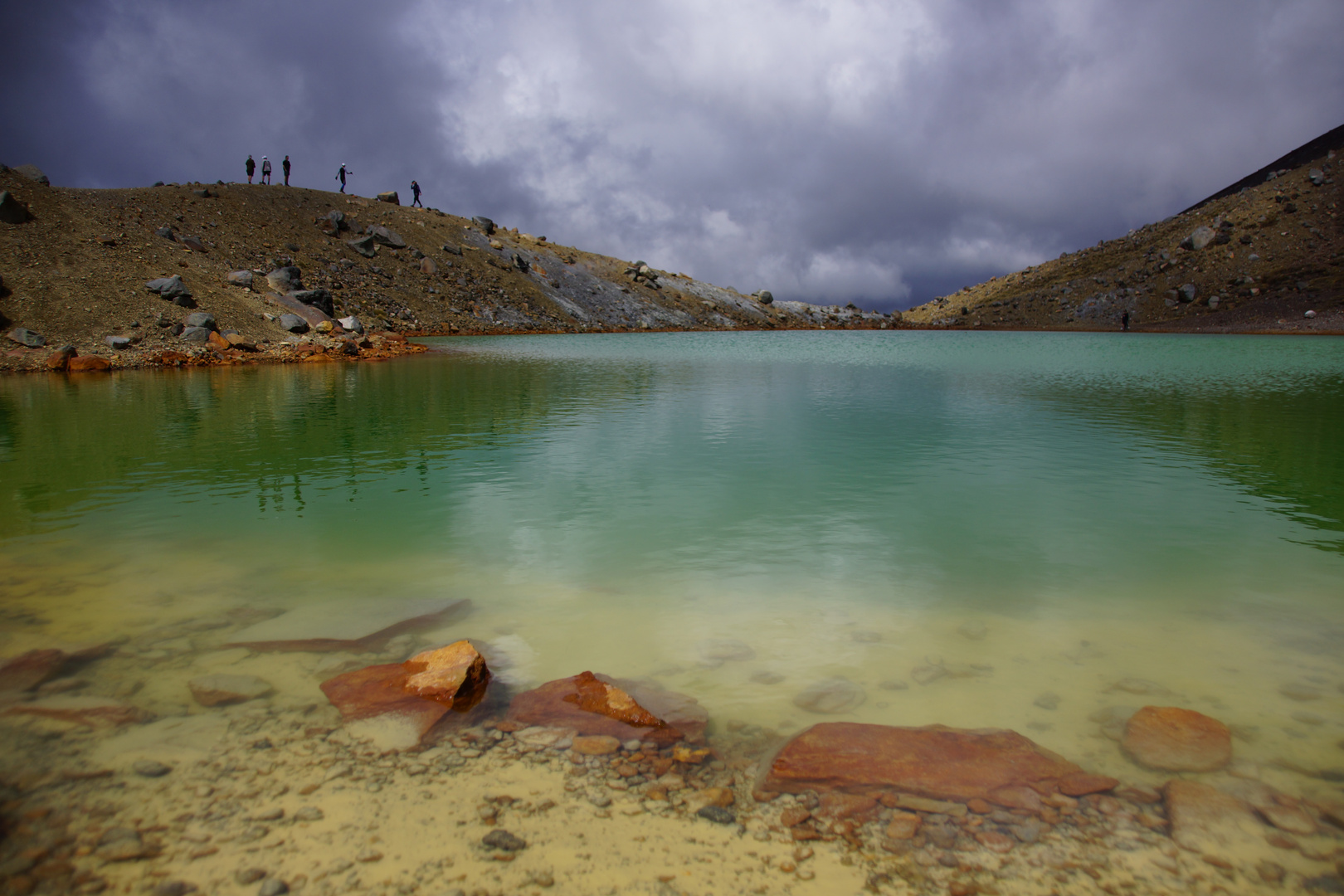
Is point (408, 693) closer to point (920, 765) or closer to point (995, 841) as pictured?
point (920, 765)

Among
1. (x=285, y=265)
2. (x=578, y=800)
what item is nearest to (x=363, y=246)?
(x=285, y=265)

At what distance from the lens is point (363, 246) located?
76875 millimetres

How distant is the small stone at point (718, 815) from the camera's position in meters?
4.44

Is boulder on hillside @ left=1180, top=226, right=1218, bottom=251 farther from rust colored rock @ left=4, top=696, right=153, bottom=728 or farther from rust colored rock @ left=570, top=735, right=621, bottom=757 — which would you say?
rust colored rock @ left=4, top=696, right=153, bottom=728

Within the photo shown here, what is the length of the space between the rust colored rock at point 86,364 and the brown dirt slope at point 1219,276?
109 metres

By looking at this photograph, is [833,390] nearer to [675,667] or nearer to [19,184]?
[675,667]

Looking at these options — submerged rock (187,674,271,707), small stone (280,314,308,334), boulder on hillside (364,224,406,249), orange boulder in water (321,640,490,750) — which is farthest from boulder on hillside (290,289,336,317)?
orange boulder in water (321,640,490,750)

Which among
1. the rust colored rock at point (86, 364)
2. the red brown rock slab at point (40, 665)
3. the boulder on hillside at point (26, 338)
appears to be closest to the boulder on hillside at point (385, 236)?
the boulder on hillside at point (26, 338)

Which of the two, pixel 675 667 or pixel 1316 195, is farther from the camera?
pixel 1316 195

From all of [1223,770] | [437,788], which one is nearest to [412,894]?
[437,788]

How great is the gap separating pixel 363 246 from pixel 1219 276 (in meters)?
113

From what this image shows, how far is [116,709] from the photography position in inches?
225

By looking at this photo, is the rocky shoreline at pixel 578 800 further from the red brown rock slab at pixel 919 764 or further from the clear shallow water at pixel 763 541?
the clear shallow water at pixel 763 541

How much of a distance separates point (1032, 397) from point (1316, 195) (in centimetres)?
11464
